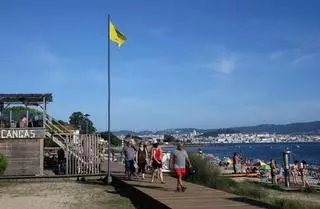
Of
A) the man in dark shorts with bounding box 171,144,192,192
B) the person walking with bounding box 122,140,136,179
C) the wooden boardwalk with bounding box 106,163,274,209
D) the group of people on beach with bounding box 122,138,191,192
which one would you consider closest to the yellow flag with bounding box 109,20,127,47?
the group of people on beach with bounding box 122,138,191,192

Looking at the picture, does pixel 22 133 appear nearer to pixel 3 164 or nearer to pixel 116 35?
pixel 3 164

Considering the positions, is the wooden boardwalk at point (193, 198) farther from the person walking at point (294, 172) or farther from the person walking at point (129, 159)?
the person walking at point (294, 172)

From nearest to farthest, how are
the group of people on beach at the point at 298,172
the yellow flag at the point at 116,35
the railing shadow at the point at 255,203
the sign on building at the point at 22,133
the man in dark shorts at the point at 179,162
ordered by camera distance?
the railing shadow at the point at 255,203
the man in dark shorts at the point at 179,162
the yellow flag at the point at 116,35
the sign on building at the point at 22,133
the group of people on beach at the point at 298,172

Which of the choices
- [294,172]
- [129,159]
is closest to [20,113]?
[129,159]

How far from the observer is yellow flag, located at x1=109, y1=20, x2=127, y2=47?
22391mm

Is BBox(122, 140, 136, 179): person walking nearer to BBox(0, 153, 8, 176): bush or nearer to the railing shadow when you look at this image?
BBox(0, 153, 8, 176): bush

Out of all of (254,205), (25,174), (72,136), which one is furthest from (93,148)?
(254,205)

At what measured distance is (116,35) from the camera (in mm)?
22609

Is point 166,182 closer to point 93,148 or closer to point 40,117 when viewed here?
point 93,148

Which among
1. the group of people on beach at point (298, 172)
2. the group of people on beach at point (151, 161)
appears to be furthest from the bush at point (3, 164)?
the group of people on beach at point (298, 172)

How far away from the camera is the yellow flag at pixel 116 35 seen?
2239cm

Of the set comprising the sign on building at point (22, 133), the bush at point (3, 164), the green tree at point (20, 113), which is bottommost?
the bush at point (3, 164)

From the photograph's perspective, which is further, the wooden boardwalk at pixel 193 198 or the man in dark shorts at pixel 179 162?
the man in dark shorts at pixel 179 162

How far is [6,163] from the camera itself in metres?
25.2
